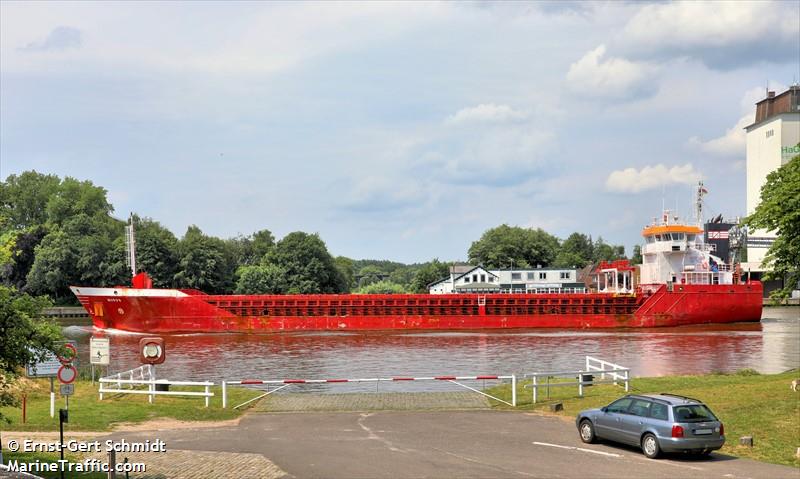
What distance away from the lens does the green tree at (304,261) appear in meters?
104

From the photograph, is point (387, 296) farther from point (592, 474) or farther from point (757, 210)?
point (592, 474)

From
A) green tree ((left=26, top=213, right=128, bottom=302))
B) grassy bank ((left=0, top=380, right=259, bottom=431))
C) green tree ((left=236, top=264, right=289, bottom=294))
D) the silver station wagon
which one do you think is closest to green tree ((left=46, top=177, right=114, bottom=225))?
green tree ((left=26, top=213, right=128, bottom=302))

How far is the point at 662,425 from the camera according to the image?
14445mm

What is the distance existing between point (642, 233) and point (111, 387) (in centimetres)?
4982

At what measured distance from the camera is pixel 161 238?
98.8 meters

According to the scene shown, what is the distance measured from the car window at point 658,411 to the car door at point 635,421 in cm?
9

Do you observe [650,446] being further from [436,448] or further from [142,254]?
[142,254]

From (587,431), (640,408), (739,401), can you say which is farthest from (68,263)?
(640,408)

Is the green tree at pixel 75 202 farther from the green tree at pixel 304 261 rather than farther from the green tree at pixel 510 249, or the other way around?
the green tree at pixel 510 249

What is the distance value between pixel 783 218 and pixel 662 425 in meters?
13.4

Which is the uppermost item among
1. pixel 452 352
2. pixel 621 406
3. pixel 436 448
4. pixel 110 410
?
pixel 621 406

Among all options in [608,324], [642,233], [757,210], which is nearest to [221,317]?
[608,324]

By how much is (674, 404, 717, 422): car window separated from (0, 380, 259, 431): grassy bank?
11.6m

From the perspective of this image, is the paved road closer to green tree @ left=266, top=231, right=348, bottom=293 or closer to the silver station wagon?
the silver station wagon
